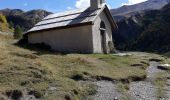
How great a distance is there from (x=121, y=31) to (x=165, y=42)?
179 ft

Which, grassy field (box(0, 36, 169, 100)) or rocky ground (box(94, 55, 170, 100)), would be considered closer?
grassy field (box(0, 36, 169, 100))

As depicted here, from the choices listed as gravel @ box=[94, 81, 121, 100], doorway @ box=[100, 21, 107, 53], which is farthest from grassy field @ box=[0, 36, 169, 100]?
doorway @ box=[100, 21, 107, 53]

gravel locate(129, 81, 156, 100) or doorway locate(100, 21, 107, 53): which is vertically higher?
doorway locate(100, 21, 107, 53)

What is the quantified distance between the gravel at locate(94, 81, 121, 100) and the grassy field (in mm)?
532

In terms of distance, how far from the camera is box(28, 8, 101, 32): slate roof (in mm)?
42062

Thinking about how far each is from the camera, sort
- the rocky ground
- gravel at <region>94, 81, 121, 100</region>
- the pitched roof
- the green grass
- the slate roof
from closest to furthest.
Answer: gravel at <region>94, 81, 121, 100</region>, the rocky ground, the green grass, the pitched roof, the slate roof

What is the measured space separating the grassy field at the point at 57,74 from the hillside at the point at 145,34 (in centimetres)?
6798

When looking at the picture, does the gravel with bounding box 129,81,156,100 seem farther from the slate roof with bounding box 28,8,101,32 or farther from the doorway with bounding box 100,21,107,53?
the doorway with bounding box 100,21,107,53

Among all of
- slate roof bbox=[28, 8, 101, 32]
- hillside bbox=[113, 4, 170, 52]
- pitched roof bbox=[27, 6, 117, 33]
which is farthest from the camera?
hillside bbox=[113, 4, 170, 52]

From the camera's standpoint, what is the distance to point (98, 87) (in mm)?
25172

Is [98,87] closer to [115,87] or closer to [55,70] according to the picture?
[115,87]

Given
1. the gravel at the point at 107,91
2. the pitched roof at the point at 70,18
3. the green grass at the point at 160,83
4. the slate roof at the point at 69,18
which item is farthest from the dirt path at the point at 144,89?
the slate roof at the point at 69,18

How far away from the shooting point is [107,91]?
24.6 m

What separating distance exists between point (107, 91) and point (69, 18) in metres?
20.3
